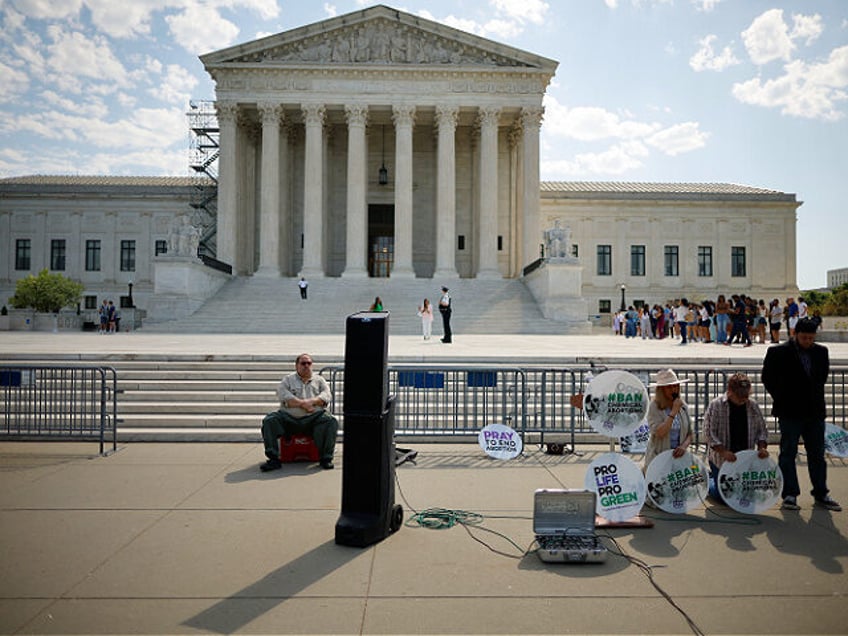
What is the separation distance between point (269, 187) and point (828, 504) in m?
36.8

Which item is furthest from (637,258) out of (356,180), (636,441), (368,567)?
(368,567)

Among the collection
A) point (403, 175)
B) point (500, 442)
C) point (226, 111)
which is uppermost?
point (226, 111)

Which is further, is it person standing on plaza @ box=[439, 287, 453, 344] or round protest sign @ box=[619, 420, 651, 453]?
person standing on plaza @ box=[439, 287, 453, 344]

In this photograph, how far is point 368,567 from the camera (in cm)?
477

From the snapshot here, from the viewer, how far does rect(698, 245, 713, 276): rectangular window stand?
2180 inches

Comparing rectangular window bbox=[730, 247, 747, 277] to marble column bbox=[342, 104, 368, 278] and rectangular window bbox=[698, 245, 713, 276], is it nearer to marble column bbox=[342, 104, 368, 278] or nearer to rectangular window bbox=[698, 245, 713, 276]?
rectangular window bbox=[698, 245, 713, 276]

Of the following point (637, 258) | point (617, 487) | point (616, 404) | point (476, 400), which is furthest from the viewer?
point (637, 258)

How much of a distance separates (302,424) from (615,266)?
50.6 metres

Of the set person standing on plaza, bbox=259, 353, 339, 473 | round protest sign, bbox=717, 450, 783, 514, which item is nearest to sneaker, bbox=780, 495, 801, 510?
round protest sign, bbox=717, 450, 783, 514

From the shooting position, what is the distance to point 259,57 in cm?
3912

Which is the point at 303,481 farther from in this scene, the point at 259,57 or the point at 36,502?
the point at 259,57

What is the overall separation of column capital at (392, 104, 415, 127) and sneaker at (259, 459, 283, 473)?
34.5m

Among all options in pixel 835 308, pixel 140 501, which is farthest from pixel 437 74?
pixel 835 308

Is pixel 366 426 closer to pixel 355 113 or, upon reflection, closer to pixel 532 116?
pixel 355 113
